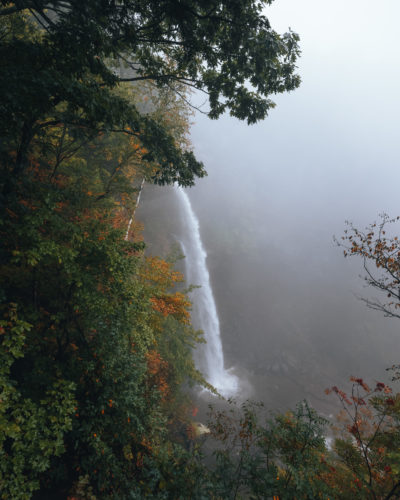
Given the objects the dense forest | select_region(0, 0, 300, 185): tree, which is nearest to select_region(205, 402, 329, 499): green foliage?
the dense forest

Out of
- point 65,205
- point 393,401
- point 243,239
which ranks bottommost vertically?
point 243,239

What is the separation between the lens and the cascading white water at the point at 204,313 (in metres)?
22.2

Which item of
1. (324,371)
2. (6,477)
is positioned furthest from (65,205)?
(324,371)

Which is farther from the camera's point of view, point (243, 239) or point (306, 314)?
point (243, 239)

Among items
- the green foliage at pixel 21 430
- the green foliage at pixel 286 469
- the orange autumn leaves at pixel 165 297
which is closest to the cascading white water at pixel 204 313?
the orange autumn leaves at pixel 165 297

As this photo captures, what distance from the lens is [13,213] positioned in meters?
4.75

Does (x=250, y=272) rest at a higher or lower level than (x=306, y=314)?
higher

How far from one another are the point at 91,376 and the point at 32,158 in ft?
29.8

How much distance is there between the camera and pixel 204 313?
26859 millimetres

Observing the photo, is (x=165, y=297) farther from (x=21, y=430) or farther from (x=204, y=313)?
(x=204, y=313)

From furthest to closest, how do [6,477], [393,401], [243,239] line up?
[243,239]
[393,401]
[6,477]

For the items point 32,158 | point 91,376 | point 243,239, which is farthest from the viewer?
point 243,239

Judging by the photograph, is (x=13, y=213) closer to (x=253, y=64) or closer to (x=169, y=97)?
(x=253, y=64)

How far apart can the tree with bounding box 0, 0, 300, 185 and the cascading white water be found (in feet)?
49.7
